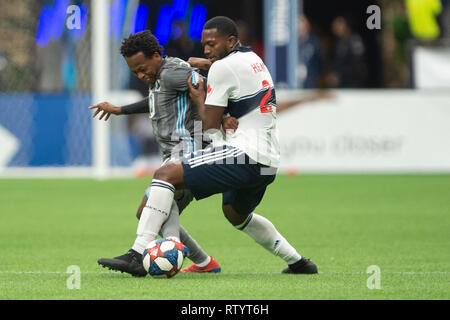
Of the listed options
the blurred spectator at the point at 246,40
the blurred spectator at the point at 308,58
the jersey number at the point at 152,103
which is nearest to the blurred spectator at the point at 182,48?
the blurred spectator at the point at 246,40

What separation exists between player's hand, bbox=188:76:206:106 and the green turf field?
1241 millimetres

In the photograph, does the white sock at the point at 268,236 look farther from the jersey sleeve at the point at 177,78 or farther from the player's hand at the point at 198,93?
the jersey sleeve at the point at 177,78

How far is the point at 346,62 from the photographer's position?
19219mm

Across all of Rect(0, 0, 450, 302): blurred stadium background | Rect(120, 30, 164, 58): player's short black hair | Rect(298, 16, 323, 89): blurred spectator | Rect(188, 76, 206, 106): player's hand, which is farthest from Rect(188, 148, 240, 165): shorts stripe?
Rect(298, 16, 323, 89): blurred spectator

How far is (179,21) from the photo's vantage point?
71.1ft

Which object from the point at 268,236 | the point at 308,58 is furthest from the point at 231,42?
the point at 308,58

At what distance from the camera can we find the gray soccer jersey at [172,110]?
6961mm

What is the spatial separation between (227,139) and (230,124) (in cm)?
17

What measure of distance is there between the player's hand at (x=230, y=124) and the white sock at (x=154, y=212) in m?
0.54

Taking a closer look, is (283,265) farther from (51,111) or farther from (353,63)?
(353,63)

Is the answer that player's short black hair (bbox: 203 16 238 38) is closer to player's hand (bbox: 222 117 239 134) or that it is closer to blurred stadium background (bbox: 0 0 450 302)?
player's hand (bbox: 222 117 239 134)

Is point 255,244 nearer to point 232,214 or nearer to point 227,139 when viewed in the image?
point 232,214

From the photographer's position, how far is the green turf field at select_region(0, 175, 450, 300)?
616 centimetres
